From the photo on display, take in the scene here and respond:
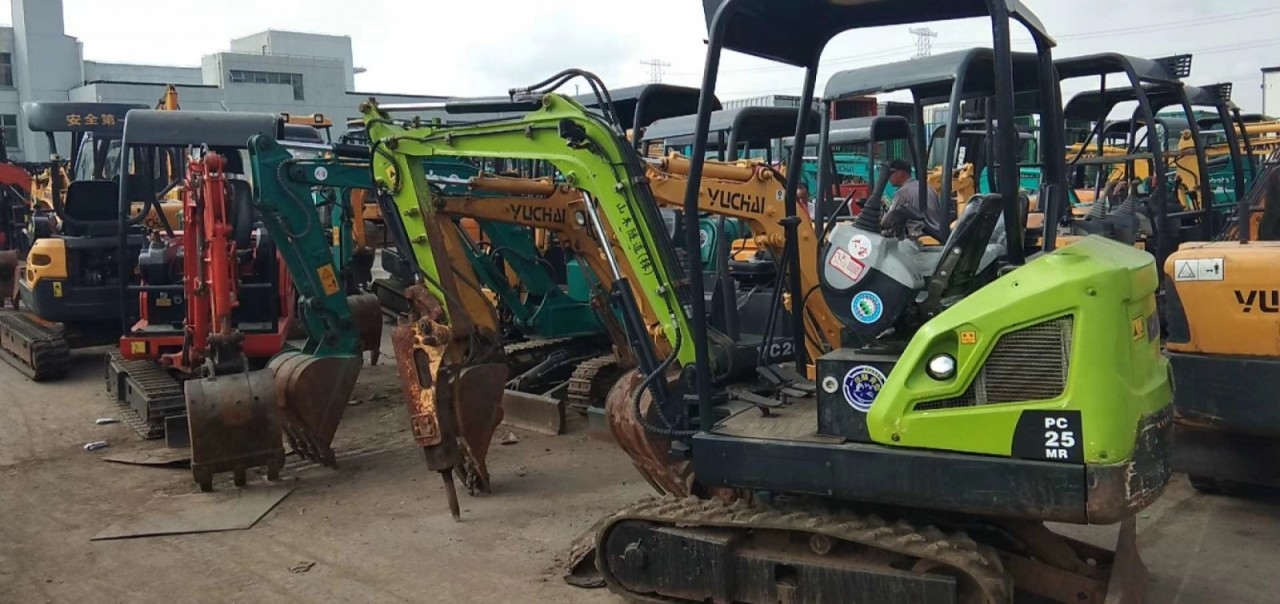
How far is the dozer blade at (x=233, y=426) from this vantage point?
21.5 feet

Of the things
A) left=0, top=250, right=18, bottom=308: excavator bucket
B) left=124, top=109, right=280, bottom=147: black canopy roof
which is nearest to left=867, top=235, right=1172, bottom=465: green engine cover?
left=124, top=109, right=280, bottom=147: black canopy roof

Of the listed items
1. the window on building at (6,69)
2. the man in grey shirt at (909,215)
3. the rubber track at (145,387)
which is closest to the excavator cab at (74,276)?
the rubber track at (145,387)

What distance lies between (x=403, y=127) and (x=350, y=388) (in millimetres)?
1921

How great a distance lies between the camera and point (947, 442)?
357cm

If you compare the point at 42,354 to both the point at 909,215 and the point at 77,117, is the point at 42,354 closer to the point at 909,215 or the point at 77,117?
the point at 77,117

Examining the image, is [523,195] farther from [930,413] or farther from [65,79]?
[65,79]

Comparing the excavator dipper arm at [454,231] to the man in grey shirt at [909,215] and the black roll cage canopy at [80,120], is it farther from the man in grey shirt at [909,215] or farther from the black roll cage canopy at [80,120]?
the black roll cage canopy at [80,120]

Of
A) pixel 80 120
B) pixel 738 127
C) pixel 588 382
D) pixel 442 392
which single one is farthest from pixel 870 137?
pixel 80 120

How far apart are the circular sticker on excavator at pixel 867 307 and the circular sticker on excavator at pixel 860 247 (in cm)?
14

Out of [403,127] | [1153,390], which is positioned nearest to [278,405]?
[403,127]

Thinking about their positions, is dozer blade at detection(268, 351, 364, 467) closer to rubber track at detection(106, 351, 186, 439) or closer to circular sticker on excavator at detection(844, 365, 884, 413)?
rubber track at detection(106, 351, 186, 439)

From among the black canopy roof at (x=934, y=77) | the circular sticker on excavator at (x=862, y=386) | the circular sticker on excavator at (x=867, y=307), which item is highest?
the black canopy roof at (x=934, y=77)

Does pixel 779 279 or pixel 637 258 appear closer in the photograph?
pixel 779 279

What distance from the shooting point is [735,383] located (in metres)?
4.89
